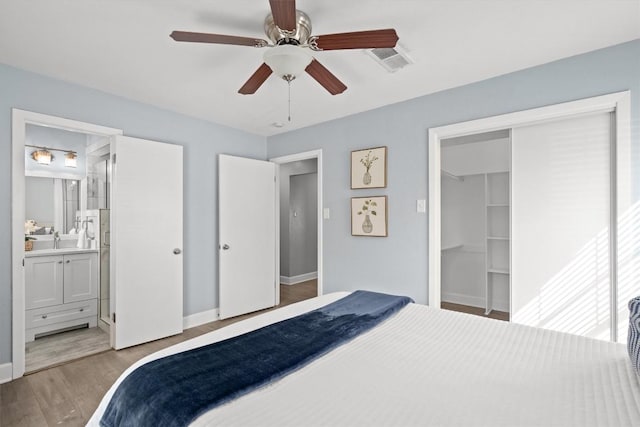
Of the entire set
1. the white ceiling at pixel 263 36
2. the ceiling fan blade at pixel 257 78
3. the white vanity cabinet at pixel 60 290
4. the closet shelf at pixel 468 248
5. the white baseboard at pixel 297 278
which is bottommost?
the white baseboard at pixel 297 278

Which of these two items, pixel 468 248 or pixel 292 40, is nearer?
pixel 292 40

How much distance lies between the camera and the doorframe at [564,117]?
87.4 inches

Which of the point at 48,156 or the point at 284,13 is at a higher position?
the point at 284,13

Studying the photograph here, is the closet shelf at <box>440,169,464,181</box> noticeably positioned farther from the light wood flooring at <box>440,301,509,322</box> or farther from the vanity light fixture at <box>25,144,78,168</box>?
the vanity light fixture at <box>25,144,78,168</box>

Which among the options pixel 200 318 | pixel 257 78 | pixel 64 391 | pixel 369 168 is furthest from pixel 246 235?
pixel 257 78

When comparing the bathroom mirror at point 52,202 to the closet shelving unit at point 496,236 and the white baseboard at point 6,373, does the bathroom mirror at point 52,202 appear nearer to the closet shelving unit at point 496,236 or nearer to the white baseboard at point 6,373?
the white baseboard at point 6,373

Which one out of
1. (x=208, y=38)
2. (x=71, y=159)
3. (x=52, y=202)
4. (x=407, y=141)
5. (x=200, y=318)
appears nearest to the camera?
(x=208, y=38)

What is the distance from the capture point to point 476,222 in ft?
14.3

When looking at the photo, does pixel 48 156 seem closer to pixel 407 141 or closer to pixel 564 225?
pixel 407 141

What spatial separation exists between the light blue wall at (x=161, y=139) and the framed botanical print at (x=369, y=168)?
1573 mm

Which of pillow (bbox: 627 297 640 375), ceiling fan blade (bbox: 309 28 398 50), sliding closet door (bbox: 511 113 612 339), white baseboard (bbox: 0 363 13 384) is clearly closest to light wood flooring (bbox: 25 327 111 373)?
white baseboard (bbox: 0 363 13 384)

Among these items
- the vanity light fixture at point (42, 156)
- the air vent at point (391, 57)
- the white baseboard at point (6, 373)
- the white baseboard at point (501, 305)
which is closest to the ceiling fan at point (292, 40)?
the air vent at point (391, 57)

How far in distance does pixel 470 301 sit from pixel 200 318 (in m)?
3.49

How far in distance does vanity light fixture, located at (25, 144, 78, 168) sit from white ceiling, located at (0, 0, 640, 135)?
75.9 inches
